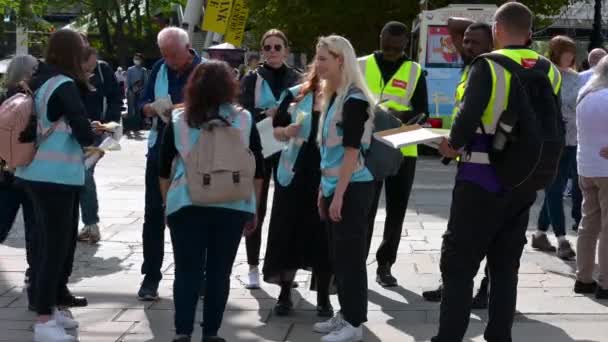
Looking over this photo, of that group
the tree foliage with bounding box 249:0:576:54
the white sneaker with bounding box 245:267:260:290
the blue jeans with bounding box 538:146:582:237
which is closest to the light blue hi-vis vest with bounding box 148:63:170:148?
the white sneaker with bounding box 245:267:260:290

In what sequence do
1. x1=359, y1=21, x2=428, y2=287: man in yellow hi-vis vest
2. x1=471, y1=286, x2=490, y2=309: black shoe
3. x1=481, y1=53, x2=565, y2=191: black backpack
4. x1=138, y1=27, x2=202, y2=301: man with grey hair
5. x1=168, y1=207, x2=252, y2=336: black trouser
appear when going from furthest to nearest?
x1=359, y1=21, x2=428, y2=287: man in yellow hi-vis vest → x1=138, y1=27, x2=202, y2=301: man with grey hair → x1=471, y1=286, x2=490, y2=309: black shoe → x1=168, y1=207, x2=252, y2=336: black trouser → x1=481, y1=53, x2=565, y2=191: black backpack

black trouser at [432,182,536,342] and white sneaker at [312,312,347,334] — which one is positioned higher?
black trouser at [432,182,536,342]

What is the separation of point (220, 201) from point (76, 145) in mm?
1144

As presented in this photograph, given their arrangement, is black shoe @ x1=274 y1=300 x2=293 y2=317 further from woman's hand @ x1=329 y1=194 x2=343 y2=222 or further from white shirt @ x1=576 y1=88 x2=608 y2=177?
white shirt @ x1=576 y1=88 x2=608 y2=177

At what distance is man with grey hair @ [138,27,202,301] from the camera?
767 centimetres

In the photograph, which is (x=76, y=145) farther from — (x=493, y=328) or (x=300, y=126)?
(x=493, y=328)

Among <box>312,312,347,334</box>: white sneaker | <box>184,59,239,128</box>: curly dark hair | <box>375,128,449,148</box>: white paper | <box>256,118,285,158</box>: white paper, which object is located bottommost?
<box>312,312,347,334</box>: white sneaker

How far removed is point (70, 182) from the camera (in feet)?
21.6

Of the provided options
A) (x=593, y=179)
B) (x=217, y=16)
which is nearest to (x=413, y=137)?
(x=593, y=179)

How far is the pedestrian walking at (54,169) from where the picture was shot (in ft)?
21.4

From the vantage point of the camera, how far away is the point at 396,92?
8125 mm

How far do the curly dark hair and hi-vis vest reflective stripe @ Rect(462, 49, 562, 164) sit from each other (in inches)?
50.5

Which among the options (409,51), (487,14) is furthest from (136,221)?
(409,51)

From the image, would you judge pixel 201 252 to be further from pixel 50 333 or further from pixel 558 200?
pixel 558 200
